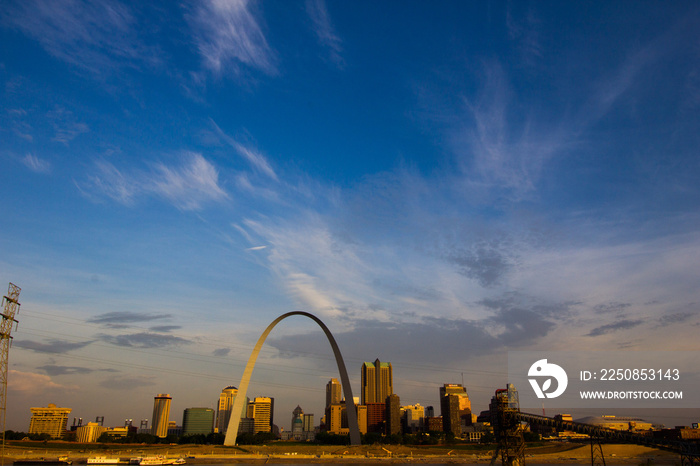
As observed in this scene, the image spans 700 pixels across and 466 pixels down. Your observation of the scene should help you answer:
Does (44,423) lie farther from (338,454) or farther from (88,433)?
(338,454)

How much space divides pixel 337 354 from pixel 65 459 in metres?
46.6

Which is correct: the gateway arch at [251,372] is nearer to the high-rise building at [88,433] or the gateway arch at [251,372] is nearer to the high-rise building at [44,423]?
the high-rise building at [88,433]

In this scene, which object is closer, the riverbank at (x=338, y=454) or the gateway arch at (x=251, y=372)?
the riverbank at (x=338, y=454)

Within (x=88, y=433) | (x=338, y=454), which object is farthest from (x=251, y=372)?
(x=88, y=433)

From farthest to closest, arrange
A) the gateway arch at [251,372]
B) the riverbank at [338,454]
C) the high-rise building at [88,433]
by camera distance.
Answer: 1. the high-rise building at [88,433]
2. the gateway arch at [251,372]
3. the riverbank at [338,454]

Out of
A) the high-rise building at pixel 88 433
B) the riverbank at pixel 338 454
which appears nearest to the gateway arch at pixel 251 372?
the riverbank at pixel 338 454

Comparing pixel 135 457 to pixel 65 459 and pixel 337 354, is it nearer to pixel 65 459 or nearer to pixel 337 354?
pixel 65 459

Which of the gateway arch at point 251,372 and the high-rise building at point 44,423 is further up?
the gateway arch at point 251,372

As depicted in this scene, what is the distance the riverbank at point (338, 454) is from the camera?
7462 centimetres

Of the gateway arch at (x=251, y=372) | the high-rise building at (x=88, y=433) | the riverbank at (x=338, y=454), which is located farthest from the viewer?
the high-rise building at (x=88, y=433)

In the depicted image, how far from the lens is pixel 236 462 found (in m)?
70.1

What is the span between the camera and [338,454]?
8231cm

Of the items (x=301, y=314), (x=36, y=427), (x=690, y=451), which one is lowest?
(x=36, y=427)

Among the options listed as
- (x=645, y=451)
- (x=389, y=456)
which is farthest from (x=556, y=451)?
(x=389, y=456)
